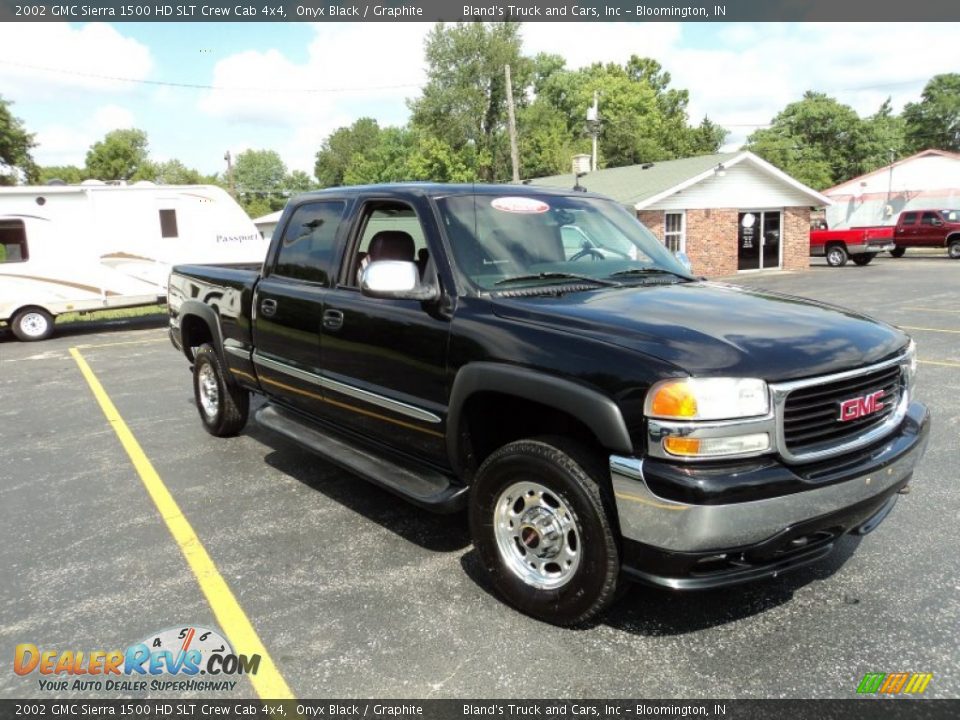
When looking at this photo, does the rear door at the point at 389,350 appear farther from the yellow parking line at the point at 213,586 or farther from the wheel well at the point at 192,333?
the wheel well at the point at 192,333

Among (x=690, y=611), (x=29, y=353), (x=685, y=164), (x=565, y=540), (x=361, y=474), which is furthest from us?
(x=685, y=164)

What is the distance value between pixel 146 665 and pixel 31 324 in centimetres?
1309

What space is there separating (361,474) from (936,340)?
9.31 meters

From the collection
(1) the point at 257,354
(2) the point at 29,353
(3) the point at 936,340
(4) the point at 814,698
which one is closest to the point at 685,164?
(3) the point at 936,340

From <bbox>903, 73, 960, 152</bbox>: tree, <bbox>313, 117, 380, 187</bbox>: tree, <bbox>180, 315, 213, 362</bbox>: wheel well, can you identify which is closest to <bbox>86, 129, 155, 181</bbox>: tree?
<bbox>313, 117, 380, 187</bbox>: tree

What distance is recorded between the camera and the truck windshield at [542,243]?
364 cm

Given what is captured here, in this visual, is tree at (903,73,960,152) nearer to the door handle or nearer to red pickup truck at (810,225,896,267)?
red pickup truck at (810,225,896,267)

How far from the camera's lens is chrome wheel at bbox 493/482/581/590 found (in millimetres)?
3014

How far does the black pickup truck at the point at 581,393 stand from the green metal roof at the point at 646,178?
18.7 metres

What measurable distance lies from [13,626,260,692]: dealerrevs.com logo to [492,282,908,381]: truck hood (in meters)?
1.91

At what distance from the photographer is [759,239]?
84.9ft

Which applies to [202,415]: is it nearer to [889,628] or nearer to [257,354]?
[257,354]

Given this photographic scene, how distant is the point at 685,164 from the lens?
2598cm

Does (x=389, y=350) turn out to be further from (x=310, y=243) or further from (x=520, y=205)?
(x=310, y=243)
